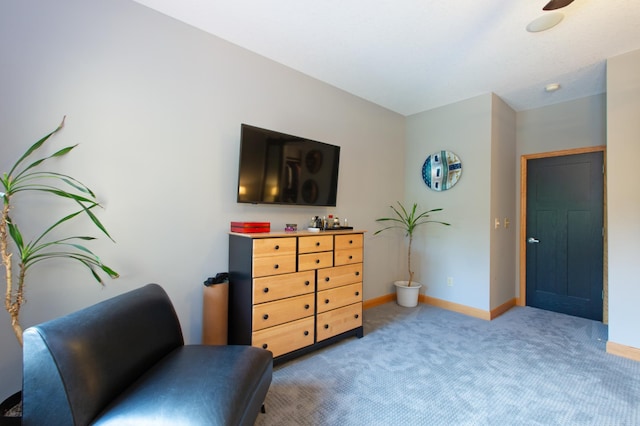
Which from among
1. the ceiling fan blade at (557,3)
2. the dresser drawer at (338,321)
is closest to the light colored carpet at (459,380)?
the dresser drawer at (338,321)

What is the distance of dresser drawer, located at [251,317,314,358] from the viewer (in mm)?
2135

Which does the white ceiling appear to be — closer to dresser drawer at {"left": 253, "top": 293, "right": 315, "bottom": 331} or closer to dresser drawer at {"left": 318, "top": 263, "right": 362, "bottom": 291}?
dresser drawer at {"left": 318, "top": 263, "right": 362, "bottom": 291}

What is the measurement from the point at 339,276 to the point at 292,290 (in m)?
0.54

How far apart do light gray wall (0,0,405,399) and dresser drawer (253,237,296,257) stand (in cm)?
55

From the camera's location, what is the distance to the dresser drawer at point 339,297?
252cm

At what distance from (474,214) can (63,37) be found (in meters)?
4.13

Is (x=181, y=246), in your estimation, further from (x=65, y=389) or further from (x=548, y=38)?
(x=548, y=38)

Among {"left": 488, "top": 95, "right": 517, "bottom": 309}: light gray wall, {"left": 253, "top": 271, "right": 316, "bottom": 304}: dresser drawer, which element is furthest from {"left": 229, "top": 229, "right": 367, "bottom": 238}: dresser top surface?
{"left": 488, "top": 95, "right": 517, "bottom": 309}: light gray wall

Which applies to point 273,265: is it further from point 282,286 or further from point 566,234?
point 566,234

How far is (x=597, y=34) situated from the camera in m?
2.33

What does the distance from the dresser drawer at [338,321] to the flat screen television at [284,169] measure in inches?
43.0

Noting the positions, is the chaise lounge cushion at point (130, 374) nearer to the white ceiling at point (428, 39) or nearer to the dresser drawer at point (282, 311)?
the dresser drawer at point (282, 311)

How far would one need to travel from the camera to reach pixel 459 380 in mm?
2088

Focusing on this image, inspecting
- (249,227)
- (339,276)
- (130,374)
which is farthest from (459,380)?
(130,374)
